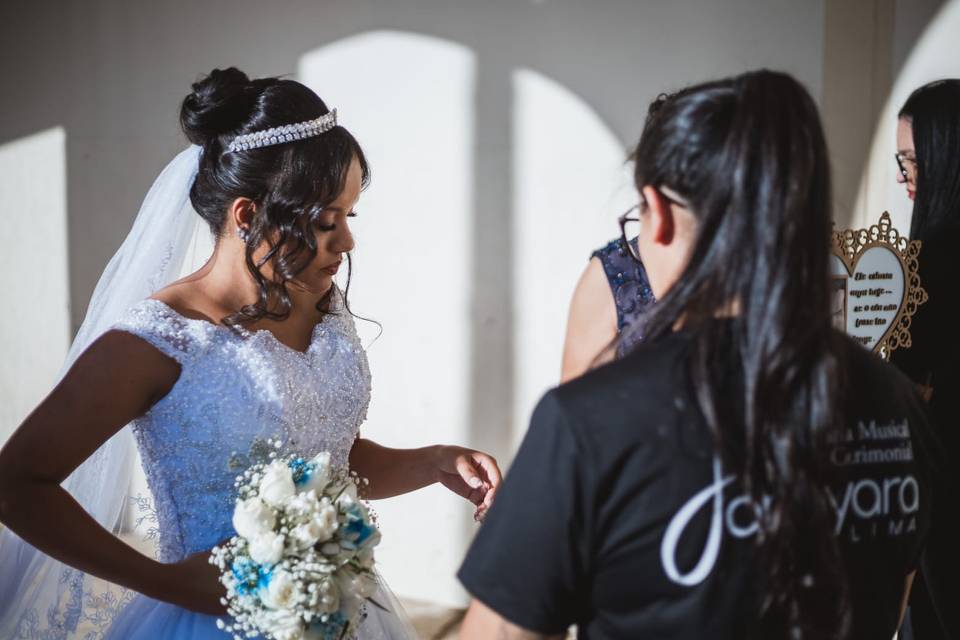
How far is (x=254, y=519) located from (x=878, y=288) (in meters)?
1.84

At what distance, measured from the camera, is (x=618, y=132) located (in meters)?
3.80

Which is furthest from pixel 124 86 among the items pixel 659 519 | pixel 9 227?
pixel 659 519

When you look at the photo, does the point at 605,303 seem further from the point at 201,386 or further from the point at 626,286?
the point at 201,386

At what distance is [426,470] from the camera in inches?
82.2

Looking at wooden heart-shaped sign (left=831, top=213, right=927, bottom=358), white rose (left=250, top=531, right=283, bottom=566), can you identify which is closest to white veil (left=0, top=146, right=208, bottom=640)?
white rose (left=250, top=531, right=283, bottom=566)

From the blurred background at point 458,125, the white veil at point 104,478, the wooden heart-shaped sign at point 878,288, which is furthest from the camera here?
the blurred background at point 458,125

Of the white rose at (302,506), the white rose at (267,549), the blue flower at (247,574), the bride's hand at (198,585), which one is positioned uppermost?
the white rose at (302,506)

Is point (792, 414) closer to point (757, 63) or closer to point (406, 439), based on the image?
point (757, 63)

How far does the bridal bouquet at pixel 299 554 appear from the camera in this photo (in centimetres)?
139

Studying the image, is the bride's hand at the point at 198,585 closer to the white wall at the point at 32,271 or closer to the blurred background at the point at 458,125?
the blurred background at the point at 458,125

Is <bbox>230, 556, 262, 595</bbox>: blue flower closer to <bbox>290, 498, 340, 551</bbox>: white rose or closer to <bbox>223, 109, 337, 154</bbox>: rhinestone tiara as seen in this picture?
<bbox>290, 498, 340, 551</bbox>: white rose

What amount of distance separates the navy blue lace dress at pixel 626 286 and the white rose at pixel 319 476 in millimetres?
639

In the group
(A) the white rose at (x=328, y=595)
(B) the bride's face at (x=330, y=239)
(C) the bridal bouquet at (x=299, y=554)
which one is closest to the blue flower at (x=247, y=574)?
(C) the bridal bouquet at (x=299, y=554)

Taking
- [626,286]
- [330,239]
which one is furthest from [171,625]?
[626,286]
